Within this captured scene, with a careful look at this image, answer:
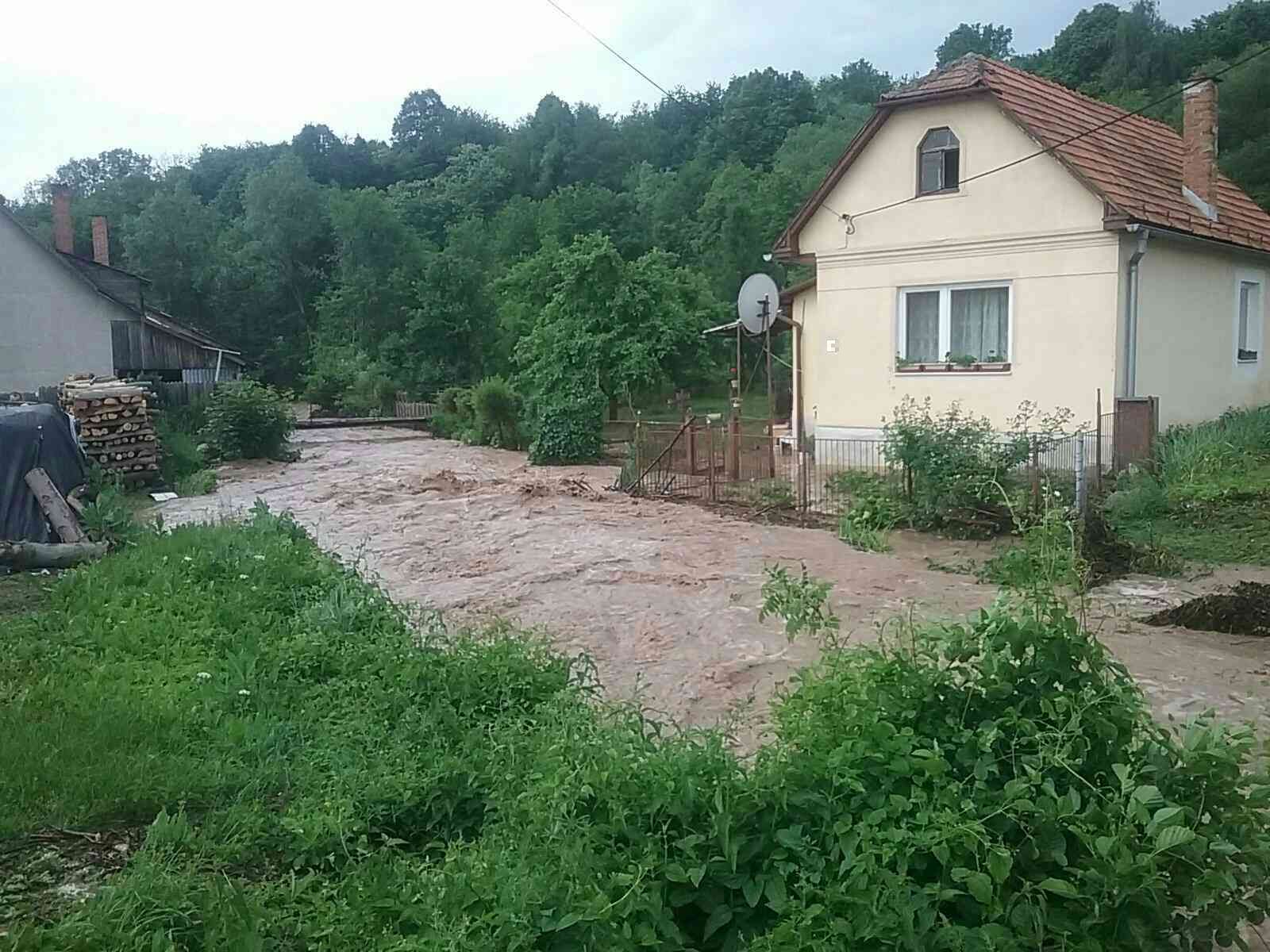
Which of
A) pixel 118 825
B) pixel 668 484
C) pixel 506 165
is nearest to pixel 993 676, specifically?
pixel 118 825

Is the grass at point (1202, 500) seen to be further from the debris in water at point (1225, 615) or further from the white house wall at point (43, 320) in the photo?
the white house wall at point (43, 320)

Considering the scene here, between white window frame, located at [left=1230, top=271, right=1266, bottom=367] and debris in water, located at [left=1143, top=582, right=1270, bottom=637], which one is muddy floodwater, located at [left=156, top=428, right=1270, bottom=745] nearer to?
debris in water, located at [left=1143, top=582, right=1270, bottom=637]

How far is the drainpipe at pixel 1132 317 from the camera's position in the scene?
1521cm

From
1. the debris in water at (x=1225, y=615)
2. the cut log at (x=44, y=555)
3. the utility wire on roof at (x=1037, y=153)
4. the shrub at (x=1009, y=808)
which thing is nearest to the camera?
the shrub at (x=1009, y=808)

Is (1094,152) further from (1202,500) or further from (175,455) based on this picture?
(175,455)

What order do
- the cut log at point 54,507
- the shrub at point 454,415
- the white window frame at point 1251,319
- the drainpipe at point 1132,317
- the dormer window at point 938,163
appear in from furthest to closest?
the shrub at point 454,415 → the white window frame at point 1251,319 → the dormer window at point 938,163 → the drainpipe at point 1132,317 → the cut log at point 54,507

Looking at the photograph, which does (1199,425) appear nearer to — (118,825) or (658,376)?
(658,376)

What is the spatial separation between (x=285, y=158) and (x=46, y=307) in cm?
4388

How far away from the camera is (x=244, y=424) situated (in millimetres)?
26078

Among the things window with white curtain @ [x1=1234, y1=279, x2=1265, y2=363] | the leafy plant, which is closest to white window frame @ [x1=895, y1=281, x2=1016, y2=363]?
the leafy plant

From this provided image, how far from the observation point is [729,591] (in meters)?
10.7

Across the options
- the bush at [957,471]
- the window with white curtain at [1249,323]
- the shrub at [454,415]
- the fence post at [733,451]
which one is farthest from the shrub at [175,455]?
the window with white curtain at [1249,323]

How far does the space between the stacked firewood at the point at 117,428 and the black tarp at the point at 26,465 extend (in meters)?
5.49

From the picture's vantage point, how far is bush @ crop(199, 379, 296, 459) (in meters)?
26.0
